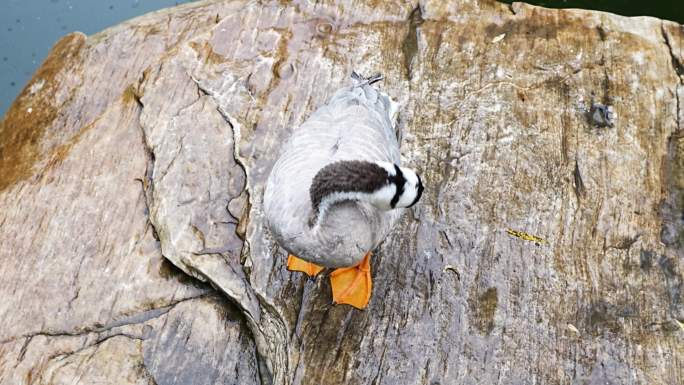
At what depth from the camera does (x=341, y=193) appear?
311 cm

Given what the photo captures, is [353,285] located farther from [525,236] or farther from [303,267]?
[525,236]

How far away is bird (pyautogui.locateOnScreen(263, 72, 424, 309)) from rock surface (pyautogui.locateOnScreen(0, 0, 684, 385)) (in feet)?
1.18

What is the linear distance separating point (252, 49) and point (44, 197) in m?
1.97

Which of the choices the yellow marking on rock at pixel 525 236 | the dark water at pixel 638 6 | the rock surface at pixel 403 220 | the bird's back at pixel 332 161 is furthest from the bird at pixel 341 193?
the dark water at pixel 638 6

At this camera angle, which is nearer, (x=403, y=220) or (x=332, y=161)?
(x=332, y=161)

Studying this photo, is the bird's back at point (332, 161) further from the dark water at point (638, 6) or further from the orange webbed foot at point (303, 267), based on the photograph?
the dark water at point (638, 6)

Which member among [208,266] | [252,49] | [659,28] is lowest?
[659,28]

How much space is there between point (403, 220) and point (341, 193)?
3.33ft

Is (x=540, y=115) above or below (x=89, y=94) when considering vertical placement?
below

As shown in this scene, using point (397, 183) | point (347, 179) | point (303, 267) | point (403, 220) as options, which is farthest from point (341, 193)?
point (403, 220)

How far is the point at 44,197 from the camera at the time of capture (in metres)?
4.48

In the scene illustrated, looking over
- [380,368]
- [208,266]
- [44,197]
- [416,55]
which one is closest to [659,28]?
[416,55]

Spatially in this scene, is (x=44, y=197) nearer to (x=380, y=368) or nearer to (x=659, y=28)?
(x=380, y=368)

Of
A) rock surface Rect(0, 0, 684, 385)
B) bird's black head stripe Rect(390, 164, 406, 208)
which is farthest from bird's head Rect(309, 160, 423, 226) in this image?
rock surface Rect(0, 0, 684, 385)
